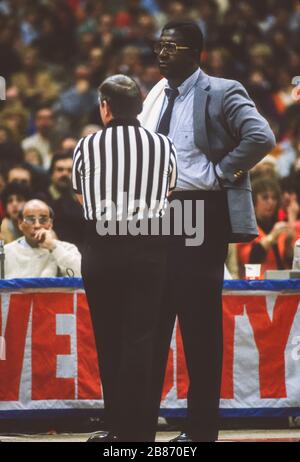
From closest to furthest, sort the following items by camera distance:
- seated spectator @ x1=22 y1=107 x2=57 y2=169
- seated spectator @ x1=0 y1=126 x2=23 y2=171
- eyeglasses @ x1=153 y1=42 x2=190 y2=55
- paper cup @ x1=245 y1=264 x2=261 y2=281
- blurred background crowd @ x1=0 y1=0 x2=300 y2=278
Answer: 1. eyeglasses @ x1=153 y1=42 x2=190 y2=55
2. paper cup @ x1=245 y1=264 x2=261 y2=281
3. seated spectator @ x1=0 y1=126 x2=23 y2=171
4. blurred background crowd @ x1=0 y1=0 x2=300 y2=278
5. seated spectator @ x1=22 y1=107 x2=57 y2=169

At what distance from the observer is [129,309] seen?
21.3 ft

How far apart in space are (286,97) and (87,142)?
408 inches

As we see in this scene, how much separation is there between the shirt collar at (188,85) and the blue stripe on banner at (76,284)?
1975 mm

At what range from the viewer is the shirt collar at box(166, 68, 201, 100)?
22.9ft

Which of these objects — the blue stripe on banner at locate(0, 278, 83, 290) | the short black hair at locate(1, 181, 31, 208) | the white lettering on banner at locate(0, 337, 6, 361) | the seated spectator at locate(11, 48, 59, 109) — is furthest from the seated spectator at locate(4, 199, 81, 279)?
the seated spectator at locate(11, 48, 59, 109)

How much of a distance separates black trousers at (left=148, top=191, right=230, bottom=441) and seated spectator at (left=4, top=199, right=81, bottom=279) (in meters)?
2.47

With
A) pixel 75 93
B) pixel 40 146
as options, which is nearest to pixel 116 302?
pixel 40 146

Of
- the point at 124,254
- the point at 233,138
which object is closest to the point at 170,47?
the point at 233,138

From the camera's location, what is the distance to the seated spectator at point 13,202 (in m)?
11.1

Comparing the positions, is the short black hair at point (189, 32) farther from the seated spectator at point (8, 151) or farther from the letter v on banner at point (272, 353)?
the seated spectator at point (8, 151)

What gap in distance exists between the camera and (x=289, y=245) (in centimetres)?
1027

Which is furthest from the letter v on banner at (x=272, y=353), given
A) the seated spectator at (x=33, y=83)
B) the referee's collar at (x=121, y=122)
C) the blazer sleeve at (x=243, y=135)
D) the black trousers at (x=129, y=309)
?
the seated spectator at (x=33, y=83)

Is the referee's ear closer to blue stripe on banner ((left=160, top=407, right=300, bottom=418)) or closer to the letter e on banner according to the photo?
the letter e on banner

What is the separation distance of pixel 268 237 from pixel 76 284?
2.28 metres
